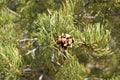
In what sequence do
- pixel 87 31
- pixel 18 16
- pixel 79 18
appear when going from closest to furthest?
pixel 87 31 < pixel 79 18 < pixel 18 16

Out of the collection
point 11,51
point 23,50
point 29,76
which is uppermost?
point 11,51

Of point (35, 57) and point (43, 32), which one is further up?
point (43, 32)

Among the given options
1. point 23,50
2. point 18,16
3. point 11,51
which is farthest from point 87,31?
point 18,16

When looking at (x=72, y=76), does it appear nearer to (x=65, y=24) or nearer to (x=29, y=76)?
(x=65, y=24)

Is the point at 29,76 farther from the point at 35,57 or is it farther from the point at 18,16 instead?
the point at 18,16

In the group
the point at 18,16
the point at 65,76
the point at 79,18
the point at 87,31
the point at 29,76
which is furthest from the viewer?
the point at 18,16

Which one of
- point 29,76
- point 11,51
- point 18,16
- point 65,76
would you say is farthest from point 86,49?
point 18,16

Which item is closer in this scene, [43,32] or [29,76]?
[43,32]
